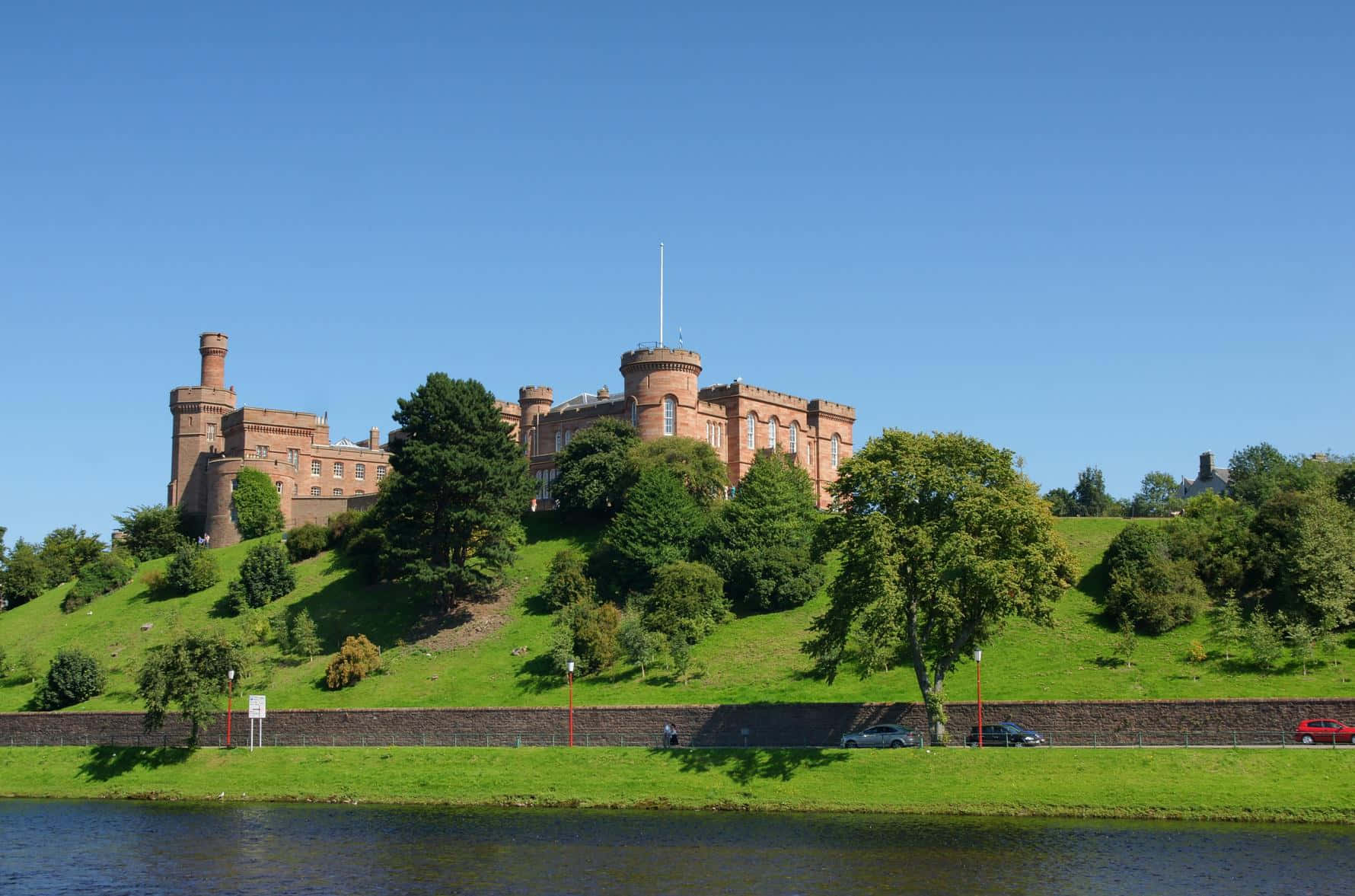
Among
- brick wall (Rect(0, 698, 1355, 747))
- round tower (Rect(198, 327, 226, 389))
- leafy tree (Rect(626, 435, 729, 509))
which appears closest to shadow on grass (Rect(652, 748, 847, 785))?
brick wall (Rect(0, 698, 1355, 747))

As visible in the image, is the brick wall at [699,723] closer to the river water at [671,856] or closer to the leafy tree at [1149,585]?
the river water at [671,856]

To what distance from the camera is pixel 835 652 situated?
53000 millimetres

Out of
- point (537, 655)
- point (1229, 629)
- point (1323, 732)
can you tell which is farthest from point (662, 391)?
point (1323, 732)

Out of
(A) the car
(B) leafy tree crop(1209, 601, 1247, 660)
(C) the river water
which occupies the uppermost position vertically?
(B) leafy tree crop(1209, 601, 1247, 660)

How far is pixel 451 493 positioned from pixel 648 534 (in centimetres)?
1033

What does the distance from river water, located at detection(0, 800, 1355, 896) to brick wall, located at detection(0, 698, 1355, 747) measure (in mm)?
6529

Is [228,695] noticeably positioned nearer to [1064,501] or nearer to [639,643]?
[639,643]

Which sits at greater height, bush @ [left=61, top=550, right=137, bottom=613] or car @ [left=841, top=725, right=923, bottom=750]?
bush @ [left=61, top=550, right=137, bottom=613]

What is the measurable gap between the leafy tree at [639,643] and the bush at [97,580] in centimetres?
3846

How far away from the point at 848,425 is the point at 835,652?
45.9 metres

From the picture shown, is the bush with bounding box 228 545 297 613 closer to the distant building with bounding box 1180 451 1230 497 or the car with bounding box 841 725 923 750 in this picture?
the car with bounding box 841 725 923 750

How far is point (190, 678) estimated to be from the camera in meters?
51.8

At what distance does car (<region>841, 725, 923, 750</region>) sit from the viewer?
44125mm

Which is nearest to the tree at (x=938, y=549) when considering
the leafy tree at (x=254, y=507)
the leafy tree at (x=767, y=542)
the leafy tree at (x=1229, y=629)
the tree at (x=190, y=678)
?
the leafy tree at (x=1229, y=629)
